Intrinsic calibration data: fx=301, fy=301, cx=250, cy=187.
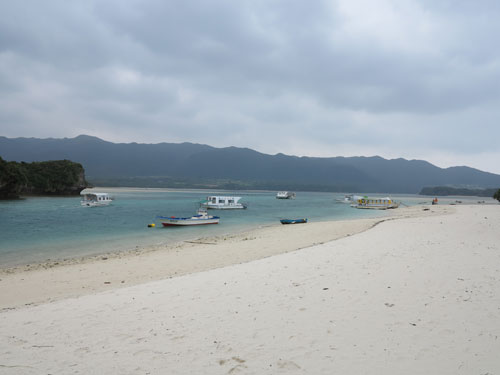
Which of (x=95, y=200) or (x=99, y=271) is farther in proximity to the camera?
(x=95, y=200)

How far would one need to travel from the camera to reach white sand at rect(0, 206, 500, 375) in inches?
181

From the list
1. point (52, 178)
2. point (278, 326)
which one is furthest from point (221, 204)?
point (52, 178)

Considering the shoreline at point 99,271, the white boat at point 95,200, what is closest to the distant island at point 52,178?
the white boat at point 95,200

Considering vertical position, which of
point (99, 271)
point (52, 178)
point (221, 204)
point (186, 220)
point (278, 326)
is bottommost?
point (221, 204)

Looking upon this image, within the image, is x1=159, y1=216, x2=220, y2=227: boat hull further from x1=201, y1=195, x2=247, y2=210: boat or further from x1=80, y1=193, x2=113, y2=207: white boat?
x1=80, y1=193, x2=113, y2=207: white boat

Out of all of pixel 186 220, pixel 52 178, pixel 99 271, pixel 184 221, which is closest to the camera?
pixel 99 271

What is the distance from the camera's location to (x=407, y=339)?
16.9ft

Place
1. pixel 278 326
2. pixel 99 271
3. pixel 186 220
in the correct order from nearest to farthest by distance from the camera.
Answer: pixel 278 326 → pixel 99 271 → pixel 186 220

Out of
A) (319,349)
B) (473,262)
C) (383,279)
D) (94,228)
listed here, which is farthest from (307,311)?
(94,228)

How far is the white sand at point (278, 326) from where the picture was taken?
4.60 meters

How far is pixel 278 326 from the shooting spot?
18.9ft

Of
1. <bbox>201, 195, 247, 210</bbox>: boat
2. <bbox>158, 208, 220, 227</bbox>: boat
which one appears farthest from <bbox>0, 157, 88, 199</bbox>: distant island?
<bbox>158, 208, 220, 227</bbox>: boat

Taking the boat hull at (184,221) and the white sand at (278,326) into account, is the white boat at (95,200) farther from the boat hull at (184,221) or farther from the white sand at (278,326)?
the white sand at (278,326)

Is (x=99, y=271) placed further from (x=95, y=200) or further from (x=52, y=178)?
(x=52, y=178)
